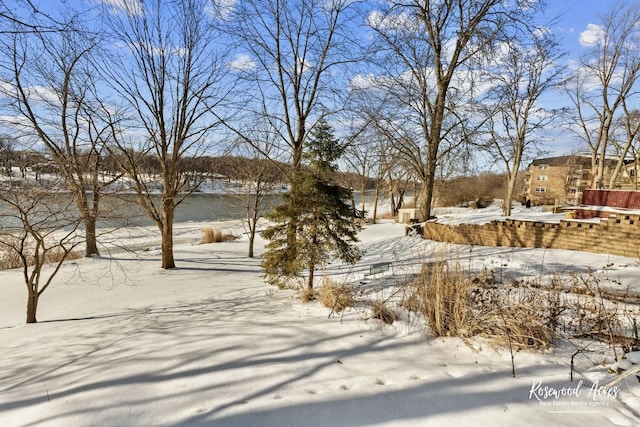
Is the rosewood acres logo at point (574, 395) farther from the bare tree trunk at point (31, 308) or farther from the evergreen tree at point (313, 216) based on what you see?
the bare tree trunk at point (31, 308)

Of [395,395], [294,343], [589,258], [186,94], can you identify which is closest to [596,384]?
[395,395]

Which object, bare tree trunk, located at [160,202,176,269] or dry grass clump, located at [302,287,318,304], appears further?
bare tree trunk, located at [160,202,176,269]

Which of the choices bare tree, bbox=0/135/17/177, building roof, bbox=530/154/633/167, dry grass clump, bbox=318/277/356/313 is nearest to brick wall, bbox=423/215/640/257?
dry grass clump, bbox=318/277/356/313

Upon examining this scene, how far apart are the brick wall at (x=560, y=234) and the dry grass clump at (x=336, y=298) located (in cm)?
739

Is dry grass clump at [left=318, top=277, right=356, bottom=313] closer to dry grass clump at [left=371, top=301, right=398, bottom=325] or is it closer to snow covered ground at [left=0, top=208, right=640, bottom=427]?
snow covered ground at [left=0, top=208, right=640, bottom=427]

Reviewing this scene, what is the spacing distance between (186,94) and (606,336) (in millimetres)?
10264

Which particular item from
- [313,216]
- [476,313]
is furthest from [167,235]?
[476,313]

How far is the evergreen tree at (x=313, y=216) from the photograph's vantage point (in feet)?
17.9

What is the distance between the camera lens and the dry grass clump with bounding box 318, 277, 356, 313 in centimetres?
420

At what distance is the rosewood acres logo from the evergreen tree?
12.0ft

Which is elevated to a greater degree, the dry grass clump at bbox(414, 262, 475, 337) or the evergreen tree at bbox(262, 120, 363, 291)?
the evergreen tree at bbox(262, 120, 363, 291)

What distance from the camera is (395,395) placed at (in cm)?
218

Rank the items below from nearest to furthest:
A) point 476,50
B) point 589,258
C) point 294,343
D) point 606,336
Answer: point 606,336
point 294,343
point 589,258
point 476,50

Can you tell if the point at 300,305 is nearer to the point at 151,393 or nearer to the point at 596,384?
the point at 151,393
